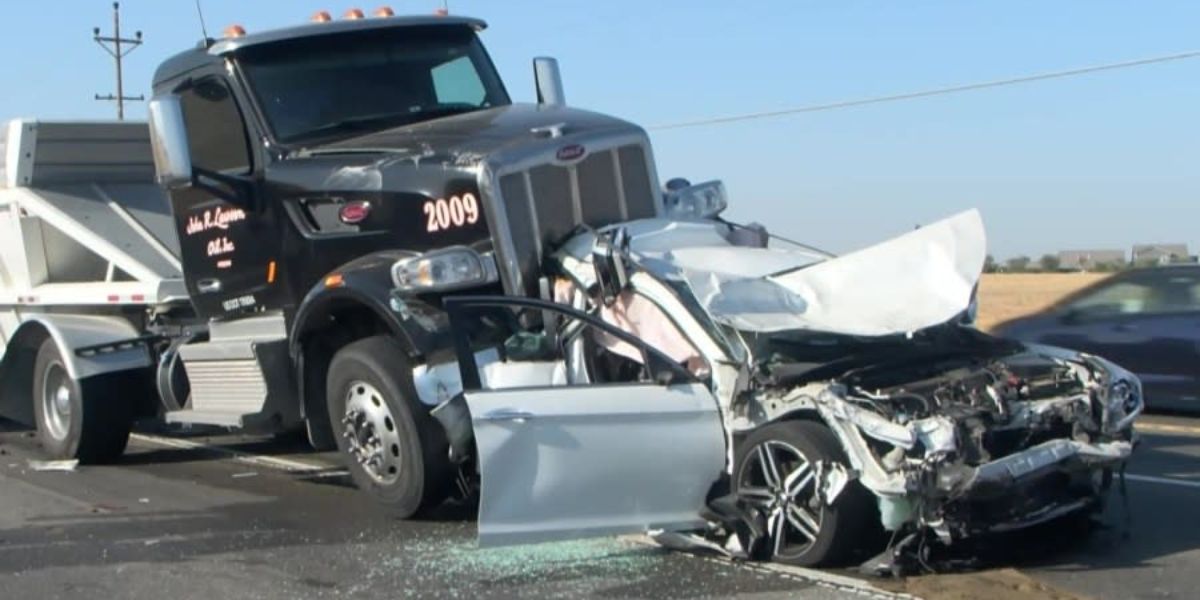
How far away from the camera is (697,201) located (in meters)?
9.65

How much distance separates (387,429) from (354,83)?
268 centimetres

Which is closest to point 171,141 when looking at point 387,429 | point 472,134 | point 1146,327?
point 472,134

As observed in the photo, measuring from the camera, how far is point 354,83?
9742 millimetres

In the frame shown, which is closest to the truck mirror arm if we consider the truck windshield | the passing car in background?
the truck windshield

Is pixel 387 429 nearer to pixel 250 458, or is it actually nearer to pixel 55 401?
pixel 250 458

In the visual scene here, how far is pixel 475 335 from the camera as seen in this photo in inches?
305

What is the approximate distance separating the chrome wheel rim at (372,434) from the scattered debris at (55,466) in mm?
3902

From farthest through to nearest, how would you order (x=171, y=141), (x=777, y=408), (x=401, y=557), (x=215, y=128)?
1. (x=215, y=128)
2. (x=171, y=141)
3. (x=401, y=557)
4. (x=777, y=408)

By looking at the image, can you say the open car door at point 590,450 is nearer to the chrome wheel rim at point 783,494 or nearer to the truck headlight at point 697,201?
the chrome wheel rim at point 783,494

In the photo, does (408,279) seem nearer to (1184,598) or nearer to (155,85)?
(155,85)

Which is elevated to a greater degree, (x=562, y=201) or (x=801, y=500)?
(x=562, y=201)

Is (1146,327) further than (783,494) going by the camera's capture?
Yes

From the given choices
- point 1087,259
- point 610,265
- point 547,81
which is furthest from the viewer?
point 1087,259

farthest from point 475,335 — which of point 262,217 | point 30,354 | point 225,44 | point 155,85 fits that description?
point 30,354
